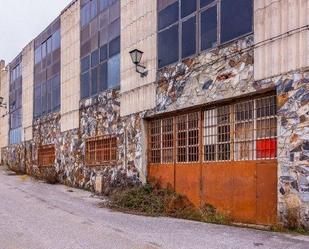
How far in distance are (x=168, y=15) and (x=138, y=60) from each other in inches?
72.7

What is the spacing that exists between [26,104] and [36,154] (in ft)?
12.4

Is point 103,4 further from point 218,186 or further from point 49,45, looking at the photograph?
point 218,186

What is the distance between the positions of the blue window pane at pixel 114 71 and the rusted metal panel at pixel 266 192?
26.4ft

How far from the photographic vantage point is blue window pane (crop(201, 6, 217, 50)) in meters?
12.8

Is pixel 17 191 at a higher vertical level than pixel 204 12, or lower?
lower

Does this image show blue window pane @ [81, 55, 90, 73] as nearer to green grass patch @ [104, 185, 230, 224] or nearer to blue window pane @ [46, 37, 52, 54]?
blue window pane @ [46, 37, 52, 54]

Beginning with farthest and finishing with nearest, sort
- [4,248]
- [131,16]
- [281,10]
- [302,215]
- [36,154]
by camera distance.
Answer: [36,154]
[131,16]
[281,10]
[302,215]
[4,248]

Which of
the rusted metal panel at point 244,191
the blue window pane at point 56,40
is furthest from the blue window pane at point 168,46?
the blue window pane at point 56,40

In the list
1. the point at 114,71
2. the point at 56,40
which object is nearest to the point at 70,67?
the point at 56,40

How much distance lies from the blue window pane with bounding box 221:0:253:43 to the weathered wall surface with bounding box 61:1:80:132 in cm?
1031

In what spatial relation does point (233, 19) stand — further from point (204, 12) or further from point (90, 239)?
point (90, 239)

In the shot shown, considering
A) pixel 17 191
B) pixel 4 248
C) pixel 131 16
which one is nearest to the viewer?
pixel 4 248

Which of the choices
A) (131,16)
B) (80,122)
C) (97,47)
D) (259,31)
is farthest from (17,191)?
(259,31)

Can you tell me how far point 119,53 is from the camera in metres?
17.7
